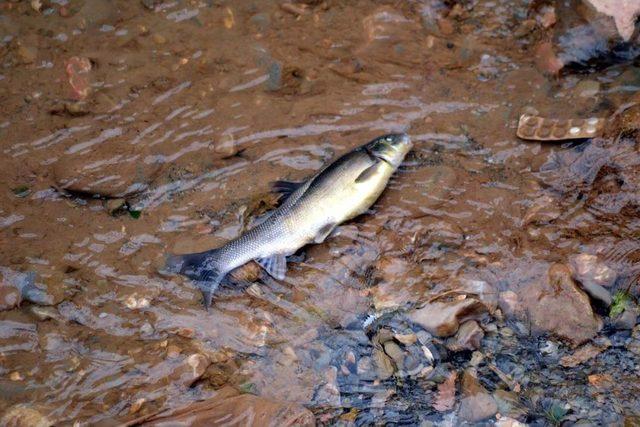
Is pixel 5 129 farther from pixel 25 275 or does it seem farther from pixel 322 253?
pixel 322 253

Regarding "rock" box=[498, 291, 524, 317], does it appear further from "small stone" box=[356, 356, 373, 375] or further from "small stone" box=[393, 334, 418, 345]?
"small stone" box=[356, 356, 373, 375]

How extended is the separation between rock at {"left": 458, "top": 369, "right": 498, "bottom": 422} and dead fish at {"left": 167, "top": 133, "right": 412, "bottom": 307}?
1833 millimetres

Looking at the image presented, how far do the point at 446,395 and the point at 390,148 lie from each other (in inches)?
90.7

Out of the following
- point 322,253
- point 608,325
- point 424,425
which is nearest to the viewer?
point 424,425

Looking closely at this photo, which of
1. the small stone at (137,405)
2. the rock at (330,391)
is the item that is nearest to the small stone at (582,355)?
the rock at (330,391)

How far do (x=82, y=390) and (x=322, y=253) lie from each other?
2.40 metres

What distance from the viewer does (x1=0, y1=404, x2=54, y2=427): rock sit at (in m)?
4.44

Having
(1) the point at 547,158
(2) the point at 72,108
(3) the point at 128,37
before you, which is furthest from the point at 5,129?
(1) the point at 547,158

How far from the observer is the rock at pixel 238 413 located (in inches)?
177

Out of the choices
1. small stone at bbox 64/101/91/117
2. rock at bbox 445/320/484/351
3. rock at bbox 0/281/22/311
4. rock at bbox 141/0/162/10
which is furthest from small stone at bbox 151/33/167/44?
rock at bbox 445/320/484/351

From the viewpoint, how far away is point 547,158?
5680mm

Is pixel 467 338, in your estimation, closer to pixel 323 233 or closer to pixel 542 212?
pixel 542 212

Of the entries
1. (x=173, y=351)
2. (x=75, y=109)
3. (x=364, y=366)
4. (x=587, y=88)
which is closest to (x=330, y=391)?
(x=364, y=366)

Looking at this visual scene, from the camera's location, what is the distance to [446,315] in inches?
195
